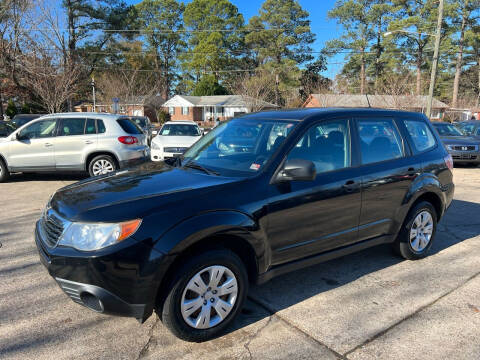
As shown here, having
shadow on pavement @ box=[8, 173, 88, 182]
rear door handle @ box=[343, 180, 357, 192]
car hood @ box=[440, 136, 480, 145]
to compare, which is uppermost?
car hood @ box=[440, 136, 480, 145]

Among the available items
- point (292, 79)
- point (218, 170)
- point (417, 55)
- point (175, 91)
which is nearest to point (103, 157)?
point (218, 170)

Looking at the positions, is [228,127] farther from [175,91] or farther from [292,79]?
[175,91]

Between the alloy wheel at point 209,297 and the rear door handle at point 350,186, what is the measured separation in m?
1.42

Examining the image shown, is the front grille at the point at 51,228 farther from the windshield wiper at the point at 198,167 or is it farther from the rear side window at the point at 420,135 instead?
the rear side window at the point at 420,135

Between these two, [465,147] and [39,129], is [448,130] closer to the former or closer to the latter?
[465,147]

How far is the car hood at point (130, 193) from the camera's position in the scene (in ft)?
8.28

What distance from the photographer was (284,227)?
3080 mm

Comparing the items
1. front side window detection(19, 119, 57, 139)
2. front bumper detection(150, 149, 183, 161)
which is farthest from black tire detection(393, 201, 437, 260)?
front side window detection(19, 119, 57, 139)

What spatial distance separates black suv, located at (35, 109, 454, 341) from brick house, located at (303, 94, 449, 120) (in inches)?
784

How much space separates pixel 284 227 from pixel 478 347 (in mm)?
1720

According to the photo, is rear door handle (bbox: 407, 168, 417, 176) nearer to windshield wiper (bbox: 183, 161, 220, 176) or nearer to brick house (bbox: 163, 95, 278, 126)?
windshield wiper (bbox: 183, 161, 220, 176)

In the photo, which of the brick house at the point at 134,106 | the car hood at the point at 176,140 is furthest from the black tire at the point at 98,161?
the brick house at the point at 134,106

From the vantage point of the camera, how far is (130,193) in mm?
2795

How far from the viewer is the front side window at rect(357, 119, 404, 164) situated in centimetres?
376
